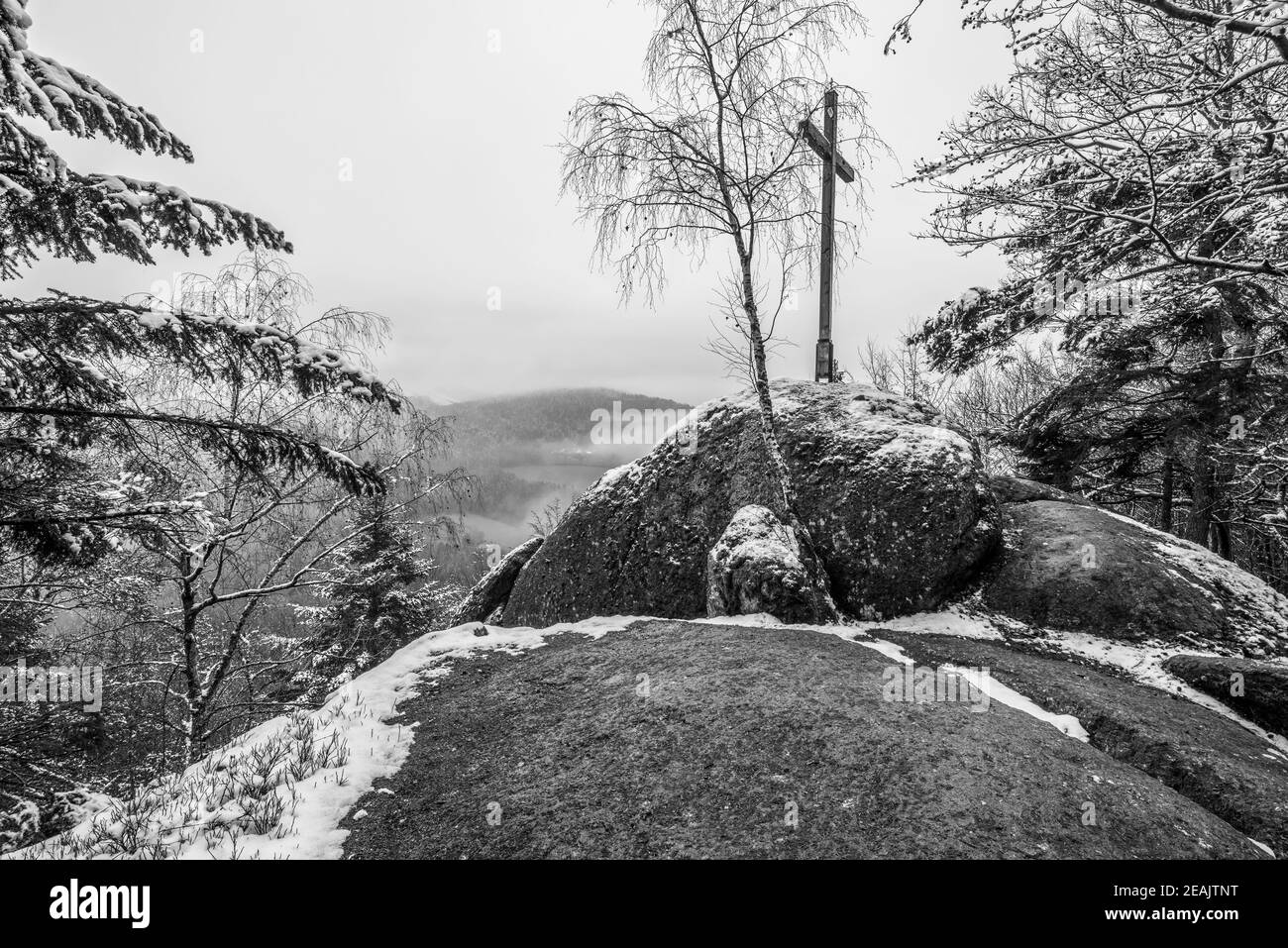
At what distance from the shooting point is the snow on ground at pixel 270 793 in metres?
2.97

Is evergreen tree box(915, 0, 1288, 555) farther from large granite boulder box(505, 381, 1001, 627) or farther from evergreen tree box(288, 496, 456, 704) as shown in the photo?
evergreen tree box(288, 496, 456, 704)

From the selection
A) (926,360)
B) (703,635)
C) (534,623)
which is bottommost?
(534,623)

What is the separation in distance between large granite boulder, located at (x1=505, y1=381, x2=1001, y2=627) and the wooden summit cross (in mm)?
702

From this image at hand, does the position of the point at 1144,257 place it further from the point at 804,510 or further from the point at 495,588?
the point at 495,588

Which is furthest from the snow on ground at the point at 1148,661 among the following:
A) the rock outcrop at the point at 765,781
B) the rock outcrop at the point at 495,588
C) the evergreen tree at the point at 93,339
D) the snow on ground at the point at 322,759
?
the rock outcrop at the point at 495,588

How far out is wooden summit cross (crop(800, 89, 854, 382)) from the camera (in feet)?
26.4

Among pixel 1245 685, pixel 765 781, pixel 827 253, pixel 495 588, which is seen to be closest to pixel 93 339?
pixel 765 781

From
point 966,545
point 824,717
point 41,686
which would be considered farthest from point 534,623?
point 41,686

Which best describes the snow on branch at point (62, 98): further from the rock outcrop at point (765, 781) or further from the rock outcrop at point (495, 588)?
the rock outcrop at point (495, 588)

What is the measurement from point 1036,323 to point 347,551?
53.7 feet

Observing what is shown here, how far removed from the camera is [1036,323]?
8.60m
